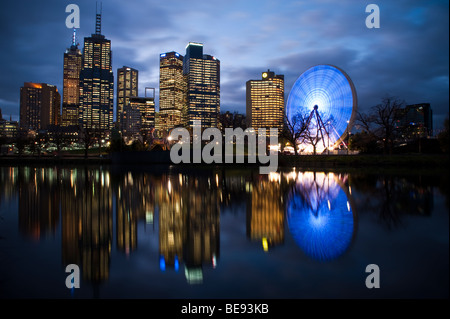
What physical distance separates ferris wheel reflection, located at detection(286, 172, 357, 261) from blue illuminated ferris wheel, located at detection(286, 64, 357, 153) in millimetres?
49285

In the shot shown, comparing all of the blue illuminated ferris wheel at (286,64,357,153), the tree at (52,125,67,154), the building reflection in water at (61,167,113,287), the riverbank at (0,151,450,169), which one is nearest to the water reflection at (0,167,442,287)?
the building reflection in water at (61,167,113,287)

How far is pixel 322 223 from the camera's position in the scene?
9.23m

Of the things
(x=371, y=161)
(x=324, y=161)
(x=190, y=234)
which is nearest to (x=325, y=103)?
(x=324, y=161)

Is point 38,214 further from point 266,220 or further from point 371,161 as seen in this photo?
point 371,161

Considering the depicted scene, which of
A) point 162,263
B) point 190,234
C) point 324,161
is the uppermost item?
point 324,161

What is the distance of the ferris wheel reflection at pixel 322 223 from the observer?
696 centimetres

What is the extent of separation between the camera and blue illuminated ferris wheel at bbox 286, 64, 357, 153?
6044 cm

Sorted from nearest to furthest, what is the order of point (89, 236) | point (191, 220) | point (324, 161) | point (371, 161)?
point (89, 236) → point (191, 220) → point (371, 161) → point (324, 161)

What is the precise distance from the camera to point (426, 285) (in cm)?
495

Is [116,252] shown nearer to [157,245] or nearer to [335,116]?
[157,245]

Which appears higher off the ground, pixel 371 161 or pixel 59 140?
pixel 59 140

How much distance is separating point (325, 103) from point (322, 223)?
6131 cm

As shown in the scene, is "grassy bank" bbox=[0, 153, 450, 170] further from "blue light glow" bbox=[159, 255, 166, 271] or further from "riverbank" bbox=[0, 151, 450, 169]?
"blue light glow" bbox=[159, 255, 166, 271]
